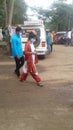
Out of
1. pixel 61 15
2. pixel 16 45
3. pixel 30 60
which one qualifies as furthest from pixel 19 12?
pixel 30 60

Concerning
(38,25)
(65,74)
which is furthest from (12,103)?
(38,25)

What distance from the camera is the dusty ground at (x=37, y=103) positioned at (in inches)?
265

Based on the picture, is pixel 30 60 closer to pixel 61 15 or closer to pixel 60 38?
pixel 60 38

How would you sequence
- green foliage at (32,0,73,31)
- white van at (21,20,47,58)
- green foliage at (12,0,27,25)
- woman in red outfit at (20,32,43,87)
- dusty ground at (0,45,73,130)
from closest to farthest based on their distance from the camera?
dusty ground at (0,45,73,130) < woman in red outfit at (20,32,43,87) < white van at (21,20,47,58) < green foliage at (12,0,27,25) < green foliage at (32,0,73,31)

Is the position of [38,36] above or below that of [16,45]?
below

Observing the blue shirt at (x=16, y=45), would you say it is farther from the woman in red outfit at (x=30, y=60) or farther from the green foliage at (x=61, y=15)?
the green foliage at (x=61, y=15)

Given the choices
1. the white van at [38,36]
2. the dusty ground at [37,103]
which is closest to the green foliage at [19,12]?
the white van at [38,36]

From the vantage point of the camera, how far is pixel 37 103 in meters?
8.38

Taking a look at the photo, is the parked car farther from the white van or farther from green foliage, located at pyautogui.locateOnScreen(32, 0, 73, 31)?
green foliage, located at pyautogui.locateOnScreen(32, 0, 73, 31)

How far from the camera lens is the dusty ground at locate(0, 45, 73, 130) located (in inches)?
265

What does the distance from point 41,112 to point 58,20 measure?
49.9 meters

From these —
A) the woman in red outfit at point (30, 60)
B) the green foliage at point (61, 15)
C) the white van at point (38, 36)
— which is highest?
the woman in red outfit at point (30, 60)

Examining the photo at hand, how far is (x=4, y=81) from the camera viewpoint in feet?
38.2

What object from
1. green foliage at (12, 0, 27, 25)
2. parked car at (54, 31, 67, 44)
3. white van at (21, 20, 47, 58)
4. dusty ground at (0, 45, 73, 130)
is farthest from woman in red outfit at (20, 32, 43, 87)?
Result: green foliage at (12, 0, 27, 25)
